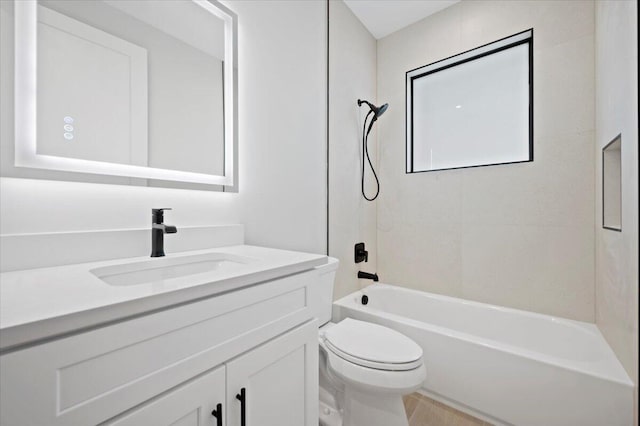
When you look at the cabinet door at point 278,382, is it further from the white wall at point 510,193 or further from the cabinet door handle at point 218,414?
the white wall at point 510,193

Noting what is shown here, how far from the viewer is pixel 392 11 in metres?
2.05

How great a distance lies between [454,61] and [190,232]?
2151mm

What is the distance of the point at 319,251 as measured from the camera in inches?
68.0

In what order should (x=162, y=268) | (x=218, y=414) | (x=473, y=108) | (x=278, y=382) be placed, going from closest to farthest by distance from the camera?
1. (x=218, y=414)
2. (x=278, y=382)
3. (x=162, y=268)
4. (x=473, y=108)

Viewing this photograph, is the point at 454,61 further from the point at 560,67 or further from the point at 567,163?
the point at 567,163

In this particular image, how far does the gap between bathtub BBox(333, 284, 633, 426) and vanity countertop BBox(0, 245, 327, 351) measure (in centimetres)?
111

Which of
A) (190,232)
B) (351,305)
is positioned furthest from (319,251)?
(190,232)

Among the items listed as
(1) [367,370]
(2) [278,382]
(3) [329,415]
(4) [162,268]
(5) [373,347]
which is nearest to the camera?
(2) [278,382]

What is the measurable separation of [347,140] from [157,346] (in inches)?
69.1

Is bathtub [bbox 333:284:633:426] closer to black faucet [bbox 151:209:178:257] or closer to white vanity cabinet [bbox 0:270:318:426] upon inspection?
white vanity cabinet [bbox 0:270:318:426]

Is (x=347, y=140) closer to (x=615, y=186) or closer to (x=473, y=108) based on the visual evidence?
(x=473, y=108)

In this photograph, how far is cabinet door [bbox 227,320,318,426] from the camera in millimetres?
679

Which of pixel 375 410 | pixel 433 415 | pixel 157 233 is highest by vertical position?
pixel 157 233

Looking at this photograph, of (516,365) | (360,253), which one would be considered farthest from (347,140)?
(516,365)
